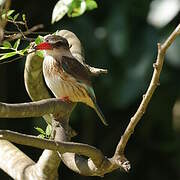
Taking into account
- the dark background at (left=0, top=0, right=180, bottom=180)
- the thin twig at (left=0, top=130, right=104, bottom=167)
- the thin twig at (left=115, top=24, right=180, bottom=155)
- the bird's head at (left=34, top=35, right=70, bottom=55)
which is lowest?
the dark background at (left=0, top=0, right=180, bottom=180)

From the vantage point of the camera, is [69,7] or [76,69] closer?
[69,7]

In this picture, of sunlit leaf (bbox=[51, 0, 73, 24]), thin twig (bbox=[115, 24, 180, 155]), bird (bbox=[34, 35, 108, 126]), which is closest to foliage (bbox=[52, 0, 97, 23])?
sunlit leaf (bbox=[51, 0, 73, 24])

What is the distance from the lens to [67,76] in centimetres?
358

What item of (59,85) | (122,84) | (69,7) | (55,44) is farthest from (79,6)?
(122,84)

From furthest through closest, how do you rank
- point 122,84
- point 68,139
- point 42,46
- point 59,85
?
point 122,84 → point 59,85 → point 42,46 → point 68,139

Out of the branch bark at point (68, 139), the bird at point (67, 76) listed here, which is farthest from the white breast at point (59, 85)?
the branch bark at point (68, 139)

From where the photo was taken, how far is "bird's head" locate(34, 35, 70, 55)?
2.82 m

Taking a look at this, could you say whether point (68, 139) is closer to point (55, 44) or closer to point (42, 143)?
point (42, 143)

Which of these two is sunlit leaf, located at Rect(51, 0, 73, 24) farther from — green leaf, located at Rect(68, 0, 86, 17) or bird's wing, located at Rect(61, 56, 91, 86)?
bird's wing, located at Rect(61, 56, 91, 86)

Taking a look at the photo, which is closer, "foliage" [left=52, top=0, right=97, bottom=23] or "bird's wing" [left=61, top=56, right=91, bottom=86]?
"foliage" [left=52, top=0, right=97, bottom=23]

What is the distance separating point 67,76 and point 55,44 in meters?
0.41

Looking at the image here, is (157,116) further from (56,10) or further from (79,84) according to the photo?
(56,10)

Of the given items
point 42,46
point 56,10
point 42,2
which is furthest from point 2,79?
point 56,10

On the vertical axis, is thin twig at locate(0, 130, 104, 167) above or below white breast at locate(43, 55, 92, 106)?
above
